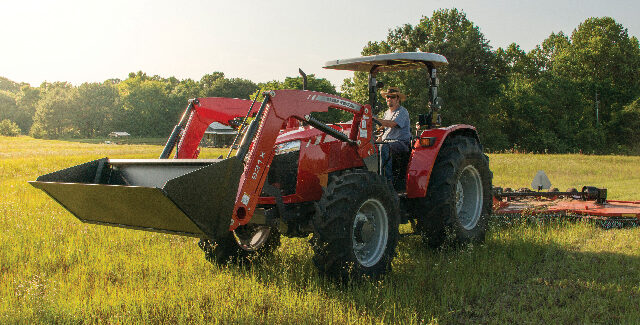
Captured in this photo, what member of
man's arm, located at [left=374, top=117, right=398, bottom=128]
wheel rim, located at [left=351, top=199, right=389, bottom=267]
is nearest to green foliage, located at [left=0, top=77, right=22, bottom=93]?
man's arm, located at [left=374, top=117, right=398, bottom=128]

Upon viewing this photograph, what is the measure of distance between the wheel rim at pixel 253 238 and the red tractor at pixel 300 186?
14 mm

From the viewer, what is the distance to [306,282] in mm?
5152

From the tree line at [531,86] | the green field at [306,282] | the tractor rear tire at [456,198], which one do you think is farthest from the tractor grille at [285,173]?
the tree line at [531,86]

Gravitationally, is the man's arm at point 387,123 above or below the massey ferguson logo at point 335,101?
below

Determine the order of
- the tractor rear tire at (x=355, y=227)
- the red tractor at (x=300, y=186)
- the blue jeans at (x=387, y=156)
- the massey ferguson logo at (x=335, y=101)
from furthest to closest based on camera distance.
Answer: the blue jeans at (x=387, y=156)
the massey ferguson logo at (x=335, y=101)
the tractor rear tire at (x=355, y=227)
the red tractor at (x=300, y=186)

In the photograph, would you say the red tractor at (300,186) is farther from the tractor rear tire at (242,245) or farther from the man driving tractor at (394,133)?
the man driving tractor at (394,133)

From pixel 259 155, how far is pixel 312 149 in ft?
2.86

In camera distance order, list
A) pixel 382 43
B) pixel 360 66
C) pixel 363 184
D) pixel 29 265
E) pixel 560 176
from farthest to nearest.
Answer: pixel 382 43, pixel 560 176, pixel 360 66, pixel 29 265, pixel 363 184

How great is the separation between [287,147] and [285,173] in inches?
10.8

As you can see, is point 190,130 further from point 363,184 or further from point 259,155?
point 363,184

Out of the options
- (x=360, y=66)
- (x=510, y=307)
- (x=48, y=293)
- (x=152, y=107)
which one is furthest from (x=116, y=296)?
(x=152, y=107)

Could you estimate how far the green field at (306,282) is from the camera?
4395 millimetres

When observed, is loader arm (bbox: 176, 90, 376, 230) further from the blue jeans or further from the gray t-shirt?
the gray t-shirt

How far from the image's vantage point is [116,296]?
472 centimetres
